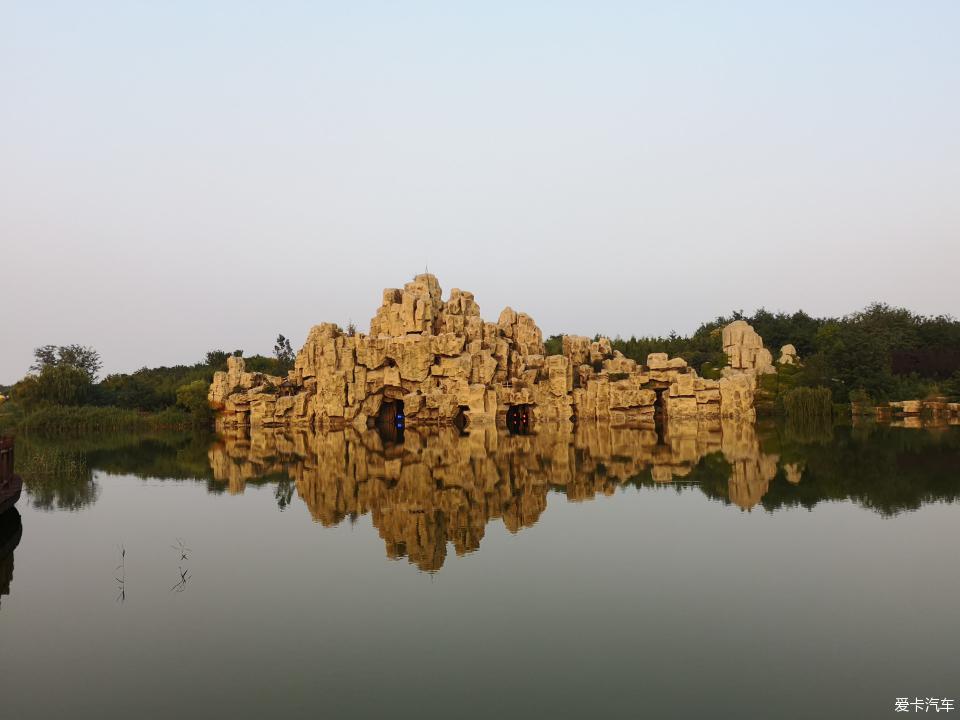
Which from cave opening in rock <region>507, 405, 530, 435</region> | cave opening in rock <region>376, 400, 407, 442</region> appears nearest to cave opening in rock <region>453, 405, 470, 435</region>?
cave opening in rock <region>507, 405, 530, 435</region>

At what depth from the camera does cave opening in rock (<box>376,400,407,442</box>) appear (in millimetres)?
36644

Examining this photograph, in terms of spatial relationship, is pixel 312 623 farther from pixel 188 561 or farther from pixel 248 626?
pixel 188 561

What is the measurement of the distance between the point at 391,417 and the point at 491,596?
3316cm

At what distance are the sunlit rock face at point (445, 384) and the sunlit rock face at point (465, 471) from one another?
5523mm

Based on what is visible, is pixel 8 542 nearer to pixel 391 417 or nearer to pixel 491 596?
pixel 491 596

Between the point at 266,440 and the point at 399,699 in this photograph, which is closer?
the point at 399,699

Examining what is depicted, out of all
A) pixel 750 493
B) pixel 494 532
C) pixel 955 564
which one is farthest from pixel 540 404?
pixel 955 564

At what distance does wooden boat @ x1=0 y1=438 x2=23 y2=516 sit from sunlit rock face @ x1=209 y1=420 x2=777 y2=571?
4.37 m

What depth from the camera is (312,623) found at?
698cm

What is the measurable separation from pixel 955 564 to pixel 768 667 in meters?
4.20

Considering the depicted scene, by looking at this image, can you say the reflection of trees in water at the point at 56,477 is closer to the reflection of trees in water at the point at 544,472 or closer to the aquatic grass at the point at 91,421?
the reflection of trees in water at the point at 544,472

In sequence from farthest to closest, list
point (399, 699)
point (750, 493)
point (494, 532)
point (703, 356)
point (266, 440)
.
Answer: point (703, 356)
point (266, 440)
point (750, 493)
point (494, 532)
point (399, 699)

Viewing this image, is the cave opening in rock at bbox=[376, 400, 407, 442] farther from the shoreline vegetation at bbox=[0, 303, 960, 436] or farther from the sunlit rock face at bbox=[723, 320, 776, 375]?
the sunlit rock face at bbox=[723, 320, 776, 375]

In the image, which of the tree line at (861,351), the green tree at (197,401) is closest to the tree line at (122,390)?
the green tree at (197,401)
